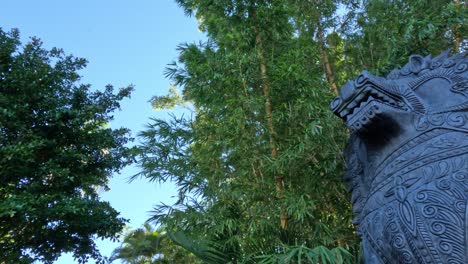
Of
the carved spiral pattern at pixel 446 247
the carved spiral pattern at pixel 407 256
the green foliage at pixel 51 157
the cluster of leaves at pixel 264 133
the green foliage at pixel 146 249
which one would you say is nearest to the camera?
the carved spiral pattern at pixel 446 247

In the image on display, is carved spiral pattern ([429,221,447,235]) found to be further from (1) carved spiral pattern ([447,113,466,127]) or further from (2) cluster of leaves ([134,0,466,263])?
(2) cluster of leaves ([134,0,466,263])

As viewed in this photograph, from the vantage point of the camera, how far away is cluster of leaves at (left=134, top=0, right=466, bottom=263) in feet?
12.3

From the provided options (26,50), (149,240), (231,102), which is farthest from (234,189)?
(149,240)

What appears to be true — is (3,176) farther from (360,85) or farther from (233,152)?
(360,85)

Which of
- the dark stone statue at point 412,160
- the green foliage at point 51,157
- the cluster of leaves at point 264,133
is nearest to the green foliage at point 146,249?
the green foliage at point 51,157

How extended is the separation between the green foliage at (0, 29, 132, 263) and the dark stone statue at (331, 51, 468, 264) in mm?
3360

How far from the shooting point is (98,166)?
18.3 ft

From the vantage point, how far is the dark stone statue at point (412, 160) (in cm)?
189

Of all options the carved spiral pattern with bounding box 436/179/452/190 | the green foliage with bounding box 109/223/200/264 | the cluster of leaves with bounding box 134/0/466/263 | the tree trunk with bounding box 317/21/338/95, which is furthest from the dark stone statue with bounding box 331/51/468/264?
the green foliage with bounding box 109/223/200/264

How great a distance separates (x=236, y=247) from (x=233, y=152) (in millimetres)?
995

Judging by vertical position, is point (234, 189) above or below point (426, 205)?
above

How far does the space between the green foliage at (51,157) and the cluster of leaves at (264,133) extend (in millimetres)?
1187

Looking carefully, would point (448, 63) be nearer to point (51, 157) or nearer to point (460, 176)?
point (460, 176)

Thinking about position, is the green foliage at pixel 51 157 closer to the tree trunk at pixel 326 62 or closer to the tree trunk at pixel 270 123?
the tree trunk at pixel 270 123
